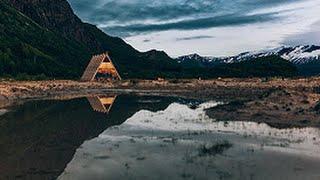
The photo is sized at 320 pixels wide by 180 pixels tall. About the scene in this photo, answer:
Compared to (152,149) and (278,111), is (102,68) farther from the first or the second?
→ (152,149)

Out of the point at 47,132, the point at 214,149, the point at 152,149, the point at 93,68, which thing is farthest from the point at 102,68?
the point at 214,149

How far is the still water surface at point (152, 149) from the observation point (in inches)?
896

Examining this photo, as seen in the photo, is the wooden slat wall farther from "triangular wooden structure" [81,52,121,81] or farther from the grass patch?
the grass patch

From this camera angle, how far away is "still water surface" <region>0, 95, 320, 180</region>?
2277 cm

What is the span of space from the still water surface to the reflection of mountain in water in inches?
1.9

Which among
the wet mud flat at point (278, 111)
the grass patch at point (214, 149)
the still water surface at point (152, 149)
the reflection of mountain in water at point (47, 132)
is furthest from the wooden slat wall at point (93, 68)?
the grass patch at point (214, 149)

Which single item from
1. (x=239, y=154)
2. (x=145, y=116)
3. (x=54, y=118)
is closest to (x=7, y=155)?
(x=239, y=154)

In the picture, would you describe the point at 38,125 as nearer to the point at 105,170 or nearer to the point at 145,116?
the point at 145,116

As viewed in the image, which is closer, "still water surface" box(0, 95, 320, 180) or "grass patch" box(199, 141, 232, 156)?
"still water surface" box(0, 95, 320, 180)

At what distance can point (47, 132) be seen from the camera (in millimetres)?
37062

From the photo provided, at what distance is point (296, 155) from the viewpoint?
26516 millimetres

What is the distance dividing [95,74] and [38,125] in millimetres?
87175

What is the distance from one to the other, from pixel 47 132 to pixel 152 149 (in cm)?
1124

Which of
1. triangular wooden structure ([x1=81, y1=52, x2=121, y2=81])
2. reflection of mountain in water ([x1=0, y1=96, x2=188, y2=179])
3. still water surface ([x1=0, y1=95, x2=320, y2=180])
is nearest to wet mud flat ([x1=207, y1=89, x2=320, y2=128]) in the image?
still water surface ([x1=0, y1=95, x2=320, y2=180])
